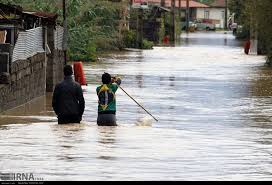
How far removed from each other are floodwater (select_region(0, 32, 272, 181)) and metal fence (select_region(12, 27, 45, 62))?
4.48 feet

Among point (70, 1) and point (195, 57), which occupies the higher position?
point (70, 1)

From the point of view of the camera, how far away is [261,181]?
12.4m

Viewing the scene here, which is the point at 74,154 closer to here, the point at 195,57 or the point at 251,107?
the point at 251,107

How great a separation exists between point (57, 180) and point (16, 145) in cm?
384

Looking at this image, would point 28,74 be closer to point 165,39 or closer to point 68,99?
point 68,99

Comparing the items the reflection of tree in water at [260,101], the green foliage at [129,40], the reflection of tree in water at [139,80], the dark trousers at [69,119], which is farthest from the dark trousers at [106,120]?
the green foliage at [129,40]

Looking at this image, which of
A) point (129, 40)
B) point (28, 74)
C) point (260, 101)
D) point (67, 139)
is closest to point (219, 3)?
point (129, 40)

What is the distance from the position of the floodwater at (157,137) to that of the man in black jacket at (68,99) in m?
0.30

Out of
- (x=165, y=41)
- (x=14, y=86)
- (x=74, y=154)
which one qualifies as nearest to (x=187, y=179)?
(x=74, y=154)

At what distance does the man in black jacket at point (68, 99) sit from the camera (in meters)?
18.6

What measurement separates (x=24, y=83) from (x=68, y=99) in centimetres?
724

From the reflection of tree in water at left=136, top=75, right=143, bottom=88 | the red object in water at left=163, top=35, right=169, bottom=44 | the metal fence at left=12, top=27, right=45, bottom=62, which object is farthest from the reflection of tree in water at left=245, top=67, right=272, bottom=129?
the red object in water at left=163, top=35, right=169, bottom=44

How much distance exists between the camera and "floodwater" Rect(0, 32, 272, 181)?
13.1 metres

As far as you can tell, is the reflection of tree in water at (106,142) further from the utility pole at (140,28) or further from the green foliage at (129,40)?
the utility pole at (140,28)
